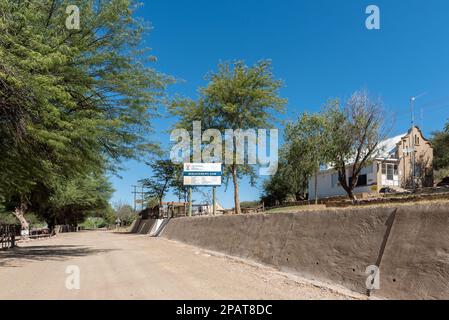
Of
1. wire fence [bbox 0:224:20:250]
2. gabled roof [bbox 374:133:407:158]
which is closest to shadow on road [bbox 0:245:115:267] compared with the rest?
wire fence [bbox 0:224:20:250]

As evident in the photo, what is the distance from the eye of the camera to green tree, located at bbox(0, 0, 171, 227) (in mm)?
11520

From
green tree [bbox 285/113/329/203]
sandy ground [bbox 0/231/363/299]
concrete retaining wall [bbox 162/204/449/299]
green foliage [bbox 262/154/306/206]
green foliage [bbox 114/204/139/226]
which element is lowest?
green foliage [bbox 114/204/139/226]

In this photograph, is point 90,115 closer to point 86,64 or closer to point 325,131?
point 86,64

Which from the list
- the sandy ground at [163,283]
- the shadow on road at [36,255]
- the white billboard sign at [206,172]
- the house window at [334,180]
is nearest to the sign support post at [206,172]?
the white billboard sign at [206,172]

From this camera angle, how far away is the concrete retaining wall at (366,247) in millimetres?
6422

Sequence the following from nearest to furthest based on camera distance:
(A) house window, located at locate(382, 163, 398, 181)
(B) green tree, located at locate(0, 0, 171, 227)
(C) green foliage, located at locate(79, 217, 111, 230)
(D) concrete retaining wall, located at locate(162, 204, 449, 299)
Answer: (D) concrete retaining wall, located at locate(162, 204, 449, 299), (B) green tree, located at locate(0, 0, 171, 227), (A) house window, located at locate(382, 163, 398, 181), (C) green foliage, located at locate(79, 217, 111, 230)

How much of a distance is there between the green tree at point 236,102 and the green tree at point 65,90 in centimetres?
1033

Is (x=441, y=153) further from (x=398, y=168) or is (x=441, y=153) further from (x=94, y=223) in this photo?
(x=94, y=223)

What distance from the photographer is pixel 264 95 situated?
2788 centimetres

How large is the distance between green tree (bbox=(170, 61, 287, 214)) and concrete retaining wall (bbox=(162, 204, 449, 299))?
15.7 meters

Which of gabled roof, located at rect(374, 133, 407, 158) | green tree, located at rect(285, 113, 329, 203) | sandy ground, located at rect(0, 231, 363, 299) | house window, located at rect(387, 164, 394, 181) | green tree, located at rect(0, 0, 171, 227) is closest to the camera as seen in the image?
sandy ground, located at rect(0, 231, 363, 299)

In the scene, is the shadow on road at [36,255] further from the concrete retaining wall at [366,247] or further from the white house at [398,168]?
the white house at [398,168]

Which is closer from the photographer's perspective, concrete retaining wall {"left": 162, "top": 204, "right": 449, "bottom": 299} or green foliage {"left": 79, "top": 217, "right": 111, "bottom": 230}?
concrete retaining wall {"left": 162, "top": 204, "right": 449, "bottom": 299}

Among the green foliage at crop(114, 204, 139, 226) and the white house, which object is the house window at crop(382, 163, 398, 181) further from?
the green foliage at crop(114, 204, 139, 226)
